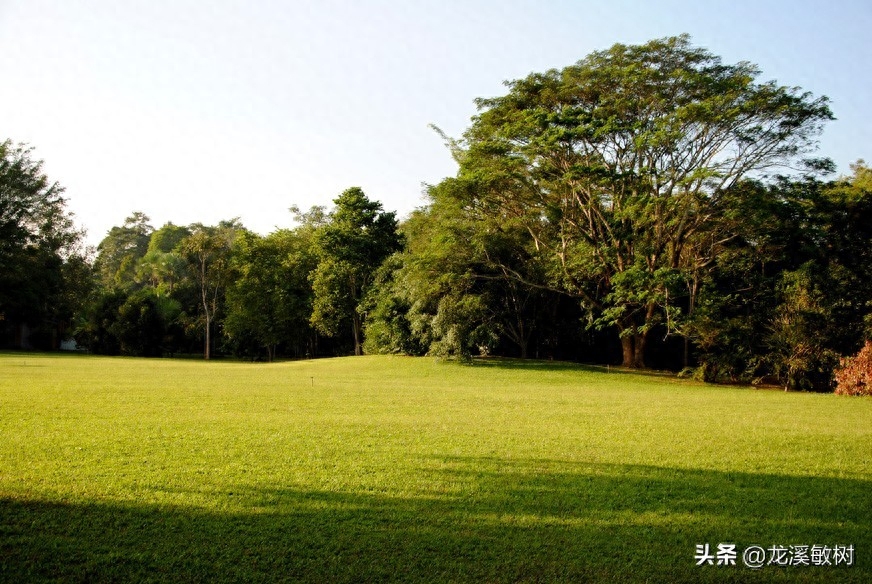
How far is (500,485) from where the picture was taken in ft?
23.7

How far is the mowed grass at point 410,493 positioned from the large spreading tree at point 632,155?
14.7 metres

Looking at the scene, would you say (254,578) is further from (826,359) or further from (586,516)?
(826,359)

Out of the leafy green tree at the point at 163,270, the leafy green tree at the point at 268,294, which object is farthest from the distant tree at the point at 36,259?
the leafy green tree at the point at 268,294

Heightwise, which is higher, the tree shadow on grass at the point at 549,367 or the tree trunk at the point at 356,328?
the tree trunk at the point at 356,328

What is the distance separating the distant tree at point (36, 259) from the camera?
44.4 m

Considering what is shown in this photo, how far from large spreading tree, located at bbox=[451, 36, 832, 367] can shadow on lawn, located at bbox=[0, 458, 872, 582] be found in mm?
20323

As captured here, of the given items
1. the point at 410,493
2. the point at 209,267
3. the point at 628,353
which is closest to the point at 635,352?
the point at 628,353

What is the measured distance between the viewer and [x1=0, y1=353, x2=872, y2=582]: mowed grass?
4.99 metres

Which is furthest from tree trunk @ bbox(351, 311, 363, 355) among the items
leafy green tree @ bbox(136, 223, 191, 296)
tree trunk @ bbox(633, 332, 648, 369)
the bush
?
the bush

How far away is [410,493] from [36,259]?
57311 millimetres

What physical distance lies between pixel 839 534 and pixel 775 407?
12569 mm

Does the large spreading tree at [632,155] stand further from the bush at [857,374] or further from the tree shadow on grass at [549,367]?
the bush at [857,374]

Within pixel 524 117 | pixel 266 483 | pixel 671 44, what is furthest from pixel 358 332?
pixel 266 483

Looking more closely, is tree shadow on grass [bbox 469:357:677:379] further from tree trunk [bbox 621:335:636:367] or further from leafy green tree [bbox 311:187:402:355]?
leafy green tree [bbox 311:187:402:355]
